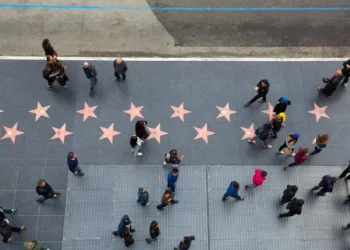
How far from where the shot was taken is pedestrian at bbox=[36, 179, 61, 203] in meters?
10.7

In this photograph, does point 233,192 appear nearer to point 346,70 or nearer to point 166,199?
point 166,199

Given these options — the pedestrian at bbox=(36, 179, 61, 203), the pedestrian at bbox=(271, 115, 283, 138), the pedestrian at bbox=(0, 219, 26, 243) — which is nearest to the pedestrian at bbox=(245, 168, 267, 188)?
the pedestrian at bbox=(271, 115, 283, 138)

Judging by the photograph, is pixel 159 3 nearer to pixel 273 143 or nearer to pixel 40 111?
pixel 40 111

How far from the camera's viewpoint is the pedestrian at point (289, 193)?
10.9m

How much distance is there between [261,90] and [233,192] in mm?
3835

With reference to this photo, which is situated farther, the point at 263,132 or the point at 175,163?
the point at 263,132

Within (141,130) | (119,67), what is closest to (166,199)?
(141,130)

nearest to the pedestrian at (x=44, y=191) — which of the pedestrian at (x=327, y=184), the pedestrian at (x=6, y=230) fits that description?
the pedestrian at (x=6, y=230)

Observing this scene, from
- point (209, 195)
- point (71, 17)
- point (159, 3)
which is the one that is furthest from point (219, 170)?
point (71, 17)

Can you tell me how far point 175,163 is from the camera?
39.2ft

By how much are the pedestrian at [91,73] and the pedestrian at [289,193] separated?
25.4ft

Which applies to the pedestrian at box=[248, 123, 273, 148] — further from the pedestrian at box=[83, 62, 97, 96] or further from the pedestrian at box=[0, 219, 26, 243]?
the pedestrian at box=[0, 219, 26, 243]

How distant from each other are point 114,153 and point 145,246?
3444 millimetres

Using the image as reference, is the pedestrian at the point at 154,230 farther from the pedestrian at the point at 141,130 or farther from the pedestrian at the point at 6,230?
the pedestrian at the point at 6,230
